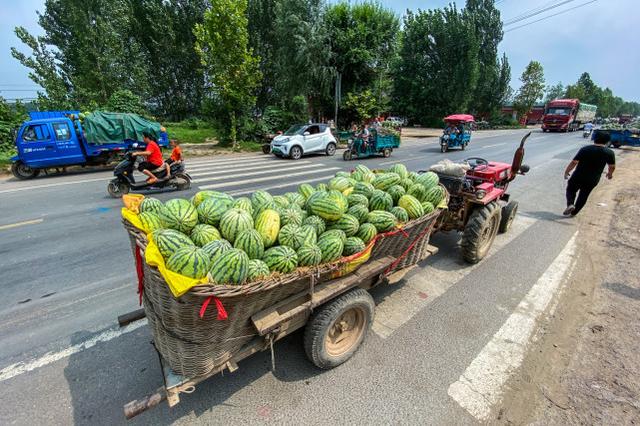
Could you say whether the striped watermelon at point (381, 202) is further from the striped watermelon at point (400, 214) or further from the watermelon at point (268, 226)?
the watermelon at point (268, 226)

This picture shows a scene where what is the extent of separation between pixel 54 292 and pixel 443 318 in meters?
5.19

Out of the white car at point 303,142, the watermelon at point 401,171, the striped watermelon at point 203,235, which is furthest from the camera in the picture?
the white car at point 303,142

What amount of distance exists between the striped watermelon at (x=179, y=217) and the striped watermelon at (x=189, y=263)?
567mm

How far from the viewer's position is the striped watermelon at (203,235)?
2354mm

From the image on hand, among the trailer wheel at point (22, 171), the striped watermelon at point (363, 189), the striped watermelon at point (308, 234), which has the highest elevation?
the striped watermelon at point (363, 189)

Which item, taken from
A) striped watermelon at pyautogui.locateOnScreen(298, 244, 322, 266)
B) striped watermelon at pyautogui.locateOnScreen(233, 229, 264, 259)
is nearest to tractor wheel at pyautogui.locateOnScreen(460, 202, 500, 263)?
striped watermelon at pyautogui.locateOnScreen(298, 244, 322, 266)

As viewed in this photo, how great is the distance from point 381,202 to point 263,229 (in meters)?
1.48

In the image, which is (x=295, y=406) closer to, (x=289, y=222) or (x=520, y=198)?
(x=289, y=222)

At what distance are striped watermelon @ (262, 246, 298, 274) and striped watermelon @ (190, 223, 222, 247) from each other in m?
0.47

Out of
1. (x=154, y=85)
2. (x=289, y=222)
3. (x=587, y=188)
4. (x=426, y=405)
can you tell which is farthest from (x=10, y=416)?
(x=154, y=85)

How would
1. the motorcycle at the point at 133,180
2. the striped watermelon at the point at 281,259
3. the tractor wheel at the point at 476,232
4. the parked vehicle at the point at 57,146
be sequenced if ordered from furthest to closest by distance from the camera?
the parked vehicle at the point at 57,146, the motorcycle at the point at 133,180, the tractor wheel at the point at 476,232, the striped watermelon at the point at 281,259

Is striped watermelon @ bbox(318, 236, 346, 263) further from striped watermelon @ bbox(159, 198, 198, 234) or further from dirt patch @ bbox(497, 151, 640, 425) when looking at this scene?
dirt patch @ bbox(497, 151, 640, 425)

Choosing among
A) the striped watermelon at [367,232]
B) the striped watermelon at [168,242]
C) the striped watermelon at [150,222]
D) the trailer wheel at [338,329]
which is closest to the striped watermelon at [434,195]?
the striped watermelon at [367,232]

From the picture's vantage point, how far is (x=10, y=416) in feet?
7.62
